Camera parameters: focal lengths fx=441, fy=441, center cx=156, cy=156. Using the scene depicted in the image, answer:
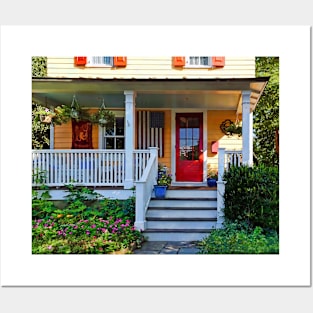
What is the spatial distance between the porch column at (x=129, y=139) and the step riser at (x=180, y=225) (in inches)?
44.8

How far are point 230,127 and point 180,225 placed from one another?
10.8 feet

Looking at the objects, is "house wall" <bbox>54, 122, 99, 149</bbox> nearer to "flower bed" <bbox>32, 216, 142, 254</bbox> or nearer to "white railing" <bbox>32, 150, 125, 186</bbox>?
"white railing" <bbox>32, 150, 125, 186</bbox>

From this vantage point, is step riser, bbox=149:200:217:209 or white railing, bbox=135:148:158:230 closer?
white railing, bbox=135:148:158:230

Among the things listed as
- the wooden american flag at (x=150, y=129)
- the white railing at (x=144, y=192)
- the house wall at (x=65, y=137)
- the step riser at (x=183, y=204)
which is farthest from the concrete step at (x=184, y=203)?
the house wall at (x=65, y=137)

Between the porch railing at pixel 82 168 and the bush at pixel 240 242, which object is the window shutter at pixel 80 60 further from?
the bush at pixel 240 242

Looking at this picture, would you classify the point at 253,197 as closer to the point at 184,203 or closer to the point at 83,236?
the point at 184,203

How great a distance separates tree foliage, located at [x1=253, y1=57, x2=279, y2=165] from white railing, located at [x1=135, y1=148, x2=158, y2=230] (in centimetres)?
613

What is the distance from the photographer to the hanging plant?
10.7 metres

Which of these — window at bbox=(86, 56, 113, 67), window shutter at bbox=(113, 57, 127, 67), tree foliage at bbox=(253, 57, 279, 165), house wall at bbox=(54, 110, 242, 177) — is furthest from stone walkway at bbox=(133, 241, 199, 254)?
tree foliage at bbox=(253, 57, 279, 165)

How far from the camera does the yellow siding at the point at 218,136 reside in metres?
11.7

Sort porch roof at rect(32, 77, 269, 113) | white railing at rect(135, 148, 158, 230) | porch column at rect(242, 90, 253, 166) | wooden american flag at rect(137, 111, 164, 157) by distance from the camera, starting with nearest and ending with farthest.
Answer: white railing at rect(135, 148, 158, 230)
porch column at rect(242, 90, 253, 166)
porch roof at rect(32, 77, 269, 113)
wooden american flag at rect(137, 111, 164, 157)
